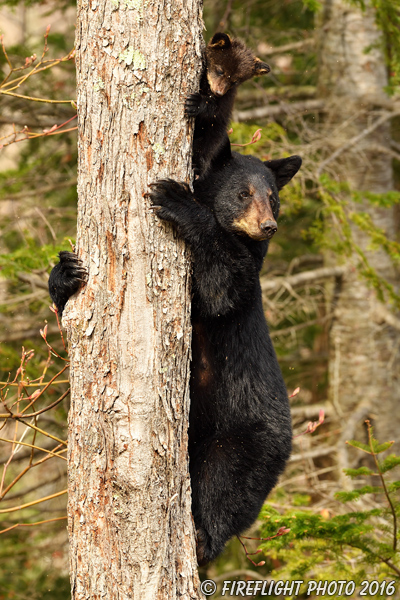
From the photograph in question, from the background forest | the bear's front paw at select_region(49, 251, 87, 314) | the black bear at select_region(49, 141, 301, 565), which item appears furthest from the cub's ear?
the background forest

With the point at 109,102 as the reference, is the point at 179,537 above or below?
below

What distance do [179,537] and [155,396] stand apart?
0.67m

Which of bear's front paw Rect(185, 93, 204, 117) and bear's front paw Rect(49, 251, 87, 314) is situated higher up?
bear's front paw Rect(185, 93, 204, 117)

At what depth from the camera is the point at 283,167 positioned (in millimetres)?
3949

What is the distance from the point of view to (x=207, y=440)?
11.4 ft

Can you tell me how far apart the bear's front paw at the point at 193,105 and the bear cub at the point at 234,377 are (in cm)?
52

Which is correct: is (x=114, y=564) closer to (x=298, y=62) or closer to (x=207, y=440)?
(x=207, y=440)

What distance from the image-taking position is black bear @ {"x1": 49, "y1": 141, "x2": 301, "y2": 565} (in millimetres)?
3199

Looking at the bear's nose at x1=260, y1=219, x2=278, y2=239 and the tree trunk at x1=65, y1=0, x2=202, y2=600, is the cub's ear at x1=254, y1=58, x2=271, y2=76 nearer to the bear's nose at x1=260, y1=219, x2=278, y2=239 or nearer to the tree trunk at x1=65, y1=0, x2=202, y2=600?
the tree trunk at x1=65, y1=0, x2=202, y2=600

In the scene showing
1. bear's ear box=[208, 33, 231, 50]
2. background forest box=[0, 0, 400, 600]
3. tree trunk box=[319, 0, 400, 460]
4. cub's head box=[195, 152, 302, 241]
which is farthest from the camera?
tree trunk box=[319, 0, 400, 460]

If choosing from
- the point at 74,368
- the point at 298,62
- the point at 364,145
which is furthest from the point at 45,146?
the point at 74,368

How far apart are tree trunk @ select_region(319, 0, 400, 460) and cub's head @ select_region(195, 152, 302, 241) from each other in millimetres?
3809

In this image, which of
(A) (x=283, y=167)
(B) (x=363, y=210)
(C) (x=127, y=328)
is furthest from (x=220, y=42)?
(B) (x=363, y=210)

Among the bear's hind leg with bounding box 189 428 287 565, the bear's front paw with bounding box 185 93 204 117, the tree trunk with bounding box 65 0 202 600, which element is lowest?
the bear's hind leg with bounding box 189 428 287 565
